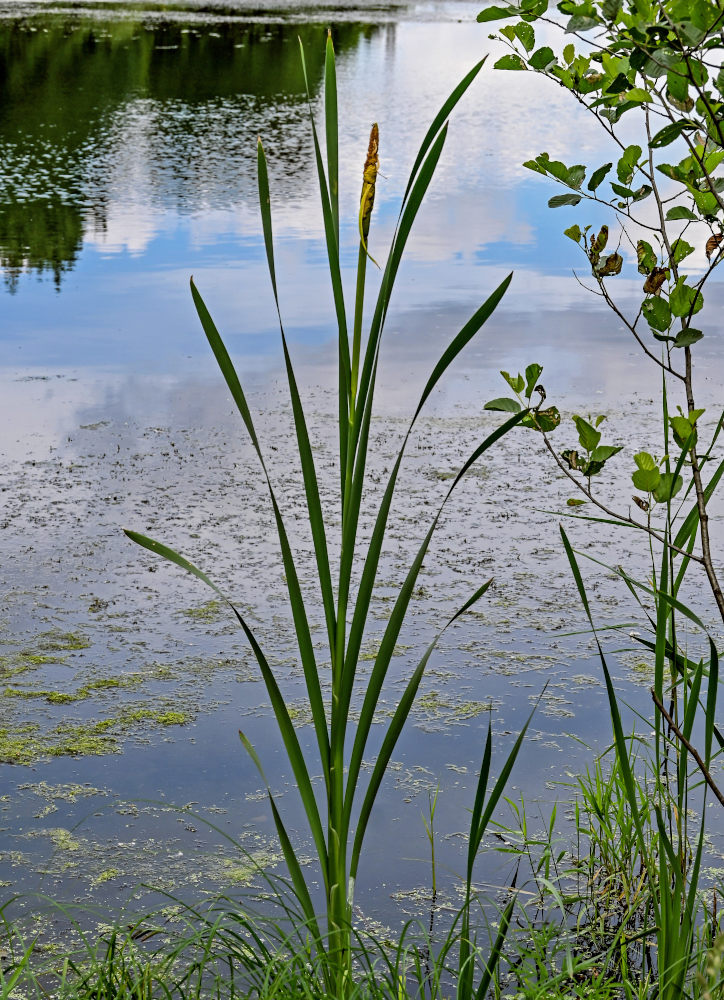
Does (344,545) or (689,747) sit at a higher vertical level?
(344,545)

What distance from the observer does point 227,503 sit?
369 cm

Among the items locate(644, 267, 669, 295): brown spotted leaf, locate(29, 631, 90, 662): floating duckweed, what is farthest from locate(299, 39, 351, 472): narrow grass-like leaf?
locate(29, 631, 90, 662): floating duckweed

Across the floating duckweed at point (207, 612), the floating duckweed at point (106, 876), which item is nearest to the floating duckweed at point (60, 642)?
the floating duckweed at point (207, 612)

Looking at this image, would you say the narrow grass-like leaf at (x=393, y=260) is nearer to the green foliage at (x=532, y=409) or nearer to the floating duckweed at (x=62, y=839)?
the green foliage at (x=532, y=409)

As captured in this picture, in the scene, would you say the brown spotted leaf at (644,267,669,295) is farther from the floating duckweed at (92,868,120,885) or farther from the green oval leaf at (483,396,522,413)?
the floating duckweed at (92,868,120,885)

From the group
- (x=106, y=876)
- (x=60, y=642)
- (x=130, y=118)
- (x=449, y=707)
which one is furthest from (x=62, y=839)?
(x=130, y=118)

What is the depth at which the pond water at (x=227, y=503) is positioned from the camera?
7.66 feet

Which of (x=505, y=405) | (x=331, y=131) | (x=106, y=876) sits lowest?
(x=106, y=876)

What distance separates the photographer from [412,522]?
3572mm

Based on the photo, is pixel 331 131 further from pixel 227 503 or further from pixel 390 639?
pixel 227 503

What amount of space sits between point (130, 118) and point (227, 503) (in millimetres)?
8623

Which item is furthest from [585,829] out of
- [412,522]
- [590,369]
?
[590,369]

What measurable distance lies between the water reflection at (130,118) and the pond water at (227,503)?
0.06 m

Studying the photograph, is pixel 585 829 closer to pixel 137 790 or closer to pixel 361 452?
pixel 137 790
